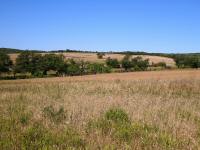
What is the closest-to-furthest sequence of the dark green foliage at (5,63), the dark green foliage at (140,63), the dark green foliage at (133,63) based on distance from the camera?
1. the dark green foliage at (5,63)
2. the dark green foliage at (140,63)
3. the dark green foliage at (133,63)

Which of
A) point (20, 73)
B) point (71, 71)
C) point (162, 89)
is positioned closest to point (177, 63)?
point (71, 71)

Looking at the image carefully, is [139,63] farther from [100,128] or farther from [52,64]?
[100,128]

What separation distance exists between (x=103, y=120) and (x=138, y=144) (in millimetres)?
2387

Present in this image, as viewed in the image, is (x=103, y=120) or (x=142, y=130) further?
(x=103, y=120)

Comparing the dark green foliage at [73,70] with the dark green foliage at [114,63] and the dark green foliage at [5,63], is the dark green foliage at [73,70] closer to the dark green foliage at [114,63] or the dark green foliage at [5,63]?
the dark green foliage at [5,63]

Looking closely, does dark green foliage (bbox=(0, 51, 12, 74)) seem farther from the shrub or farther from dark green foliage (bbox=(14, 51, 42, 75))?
the shrub

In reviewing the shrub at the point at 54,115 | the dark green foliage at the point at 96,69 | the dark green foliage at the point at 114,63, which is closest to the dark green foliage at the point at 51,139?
the shrub at the point at 54,115

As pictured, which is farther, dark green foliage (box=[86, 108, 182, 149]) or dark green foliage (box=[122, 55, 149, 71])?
dark green foliage (box=[122, 55, 149, 71])

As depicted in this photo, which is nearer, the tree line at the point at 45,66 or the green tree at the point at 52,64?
the tree line at the point at 45,66

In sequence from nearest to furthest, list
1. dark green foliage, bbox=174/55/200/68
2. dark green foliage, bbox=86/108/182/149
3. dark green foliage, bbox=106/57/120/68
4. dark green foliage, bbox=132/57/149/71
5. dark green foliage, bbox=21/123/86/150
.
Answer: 1. dark green foliage, bbox=21/123/86/150
2. dark green foliage, bbox=86/108/182/149
3. dark green foliage, bbox=174/55/200/68
4. dark green foliage, bbox=132/57/149/71
5. dark green foliage, bbox=106/57/120/68

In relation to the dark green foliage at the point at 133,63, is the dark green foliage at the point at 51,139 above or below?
above

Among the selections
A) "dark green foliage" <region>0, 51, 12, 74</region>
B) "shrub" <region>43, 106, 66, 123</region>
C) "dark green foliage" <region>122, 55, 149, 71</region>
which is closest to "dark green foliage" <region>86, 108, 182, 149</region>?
"shrub" <region>43, 106, 66, 123</region>

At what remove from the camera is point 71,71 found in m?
92.6

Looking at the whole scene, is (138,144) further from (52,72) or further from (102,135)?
(52,72)
